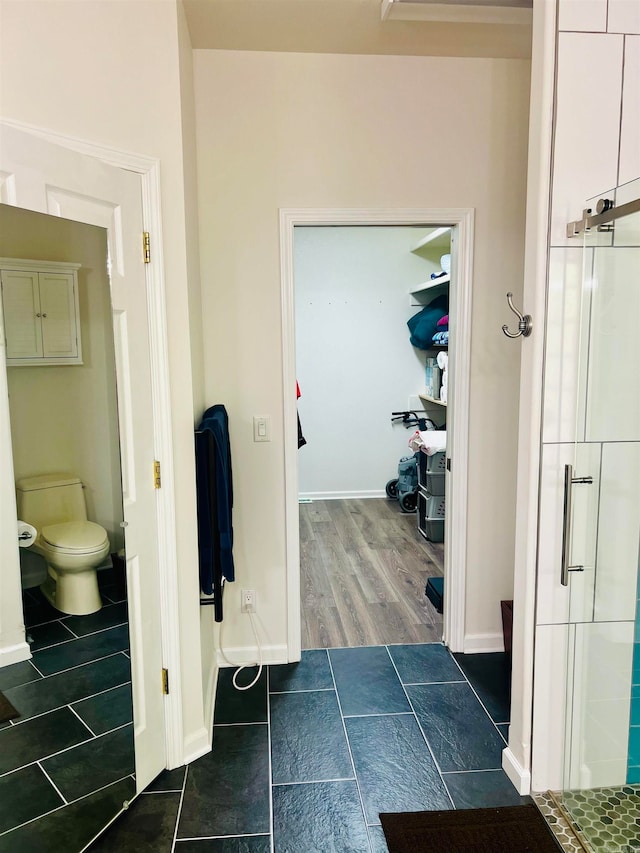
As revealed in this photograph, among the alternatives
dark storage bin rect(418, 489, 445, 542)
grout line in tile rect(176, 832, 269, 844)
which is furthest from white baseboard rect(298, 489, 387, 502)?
grout line in tile rect(176, 832, 269, 844)

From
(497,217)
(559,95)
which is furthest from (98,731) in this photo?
(497,217)

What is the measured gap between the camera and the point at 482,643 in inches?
117

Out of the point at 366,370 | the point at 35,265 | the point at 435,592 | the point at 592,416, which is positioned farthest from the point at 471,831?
the point at 366,370

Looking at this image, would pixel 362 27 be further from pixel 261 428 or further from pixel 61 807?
pixel 61 807

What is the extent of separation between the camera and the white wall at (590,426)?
70.7 inches

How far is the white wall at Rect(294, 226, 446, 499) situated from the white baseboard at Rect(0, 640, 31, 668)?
162 inches

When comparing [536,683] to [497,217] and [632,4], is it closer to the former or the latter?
[497,217]

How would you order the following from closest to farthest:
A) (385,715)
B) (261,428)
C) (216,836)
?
(216,836) < (385,715) < (261,428)

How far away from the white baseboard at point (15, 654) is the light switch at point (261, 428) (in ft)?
4.52

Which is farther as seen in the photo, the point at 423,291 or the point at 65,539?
the point at 423,291

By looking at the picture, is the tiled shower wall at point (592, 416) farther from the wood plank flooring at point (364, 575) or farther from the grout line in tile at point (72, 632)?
the grout line in tile at point (72, 632)

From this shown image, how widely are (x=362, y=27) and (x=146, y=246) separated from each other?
1.27m

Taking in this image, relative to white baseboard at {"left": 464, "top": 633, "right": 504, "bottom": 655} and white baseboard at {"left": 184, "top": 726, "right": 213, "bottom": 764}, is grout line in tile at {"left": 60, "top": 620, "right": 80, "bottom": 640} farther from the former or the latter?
white baseboard at {"left": 464, "top": 633, "right": 504, "bottom": 655}

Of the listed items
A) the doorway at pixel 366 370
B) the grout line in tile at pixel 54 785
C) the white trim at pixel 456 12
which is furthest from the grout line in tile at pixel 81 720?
the doorway at pixel 366 370
